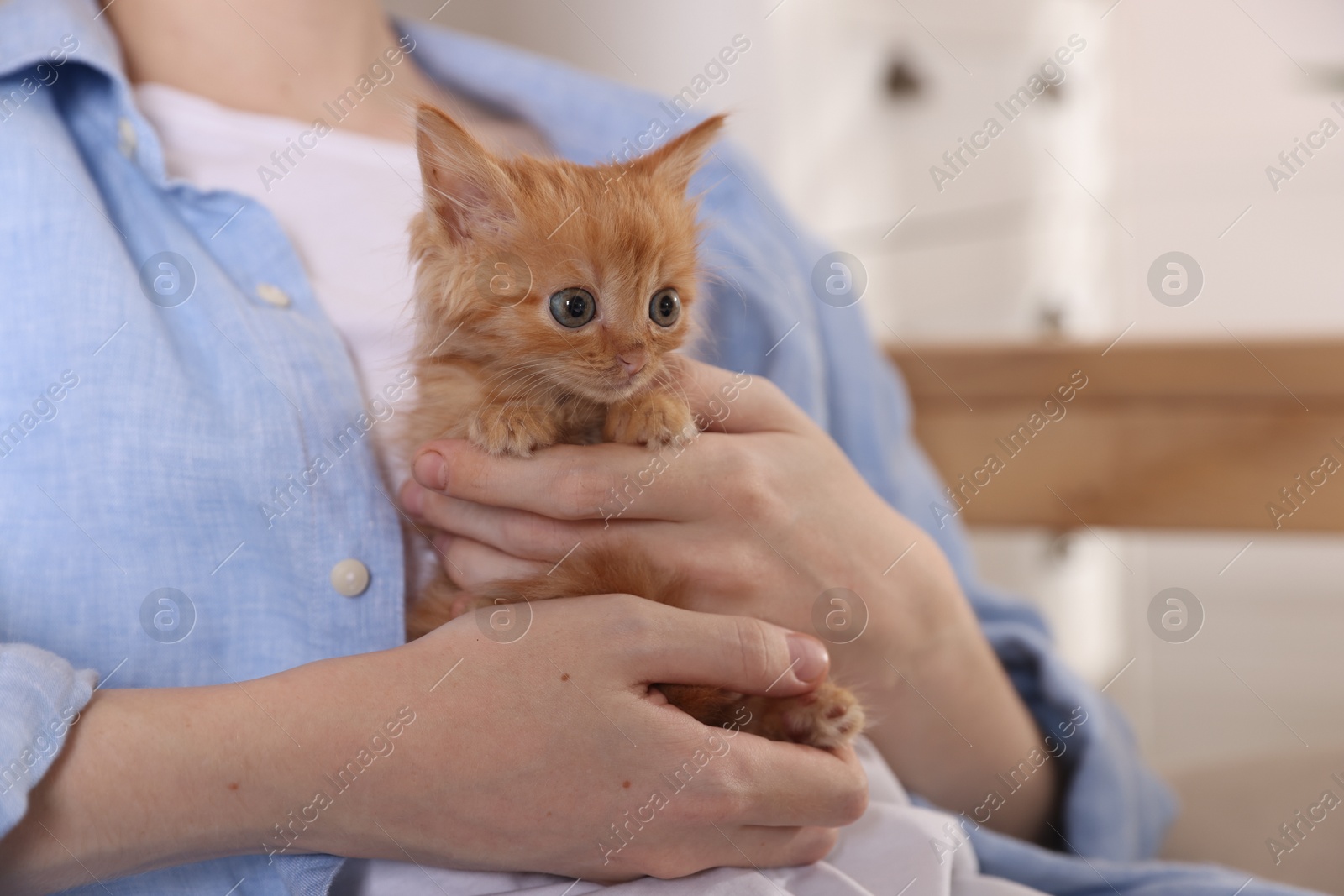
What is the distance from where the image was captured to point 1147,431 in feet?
5.68

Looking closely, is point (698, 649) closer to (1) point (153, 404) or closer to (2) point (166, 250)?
(1) point (153, 404)

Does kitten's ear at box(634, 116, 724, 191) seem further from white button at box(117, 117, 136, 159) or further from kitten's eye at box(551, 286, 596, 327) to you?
white button at box(117, 117, 136, 159)

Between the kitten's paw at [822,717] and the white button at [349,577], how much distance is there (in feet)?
1.34

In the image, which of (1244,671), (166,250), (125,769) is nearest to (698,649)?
A: (125,769)

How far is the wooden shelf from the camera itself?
1.63 metres

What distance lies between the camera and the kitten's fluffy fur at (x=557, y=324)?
762mm

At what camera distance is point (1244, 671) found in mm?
3084

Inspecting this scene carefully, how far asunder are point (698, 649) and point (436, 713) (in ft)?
0.76

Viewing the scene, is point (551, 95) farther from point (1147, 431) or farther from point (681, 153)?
point (1147, 431)

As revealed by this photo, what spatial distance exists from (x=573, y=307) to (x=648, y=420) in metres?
0.13

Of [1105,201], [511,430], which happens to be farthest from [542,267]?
[1105,201]

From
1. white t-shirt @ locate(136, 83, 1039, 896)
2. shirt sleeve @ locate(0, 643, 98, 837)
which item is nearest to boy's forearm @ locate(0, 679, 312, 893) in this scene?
shirt sleeve @ locate(0, 643, 98, 837)

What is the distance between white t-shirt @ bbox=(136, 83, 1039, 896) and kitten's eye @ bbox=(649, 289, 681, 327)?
0.22 meters

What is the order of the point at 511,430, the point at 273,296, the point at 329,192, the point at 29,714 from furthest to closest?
the point at 329,192
the point at 273,296
the point at 511,430
the point at 29,714
